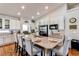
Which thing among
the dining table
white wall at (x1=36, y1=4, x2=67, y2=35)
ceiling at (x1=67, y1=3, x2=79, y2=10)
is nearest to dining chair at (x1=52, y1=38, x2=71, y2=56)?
the dining table

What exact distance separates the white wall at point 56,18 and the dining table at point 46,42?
0.29 m

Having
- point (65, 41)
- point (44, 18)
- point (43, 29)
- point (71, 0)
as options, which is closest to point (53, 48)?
point (65, 41)

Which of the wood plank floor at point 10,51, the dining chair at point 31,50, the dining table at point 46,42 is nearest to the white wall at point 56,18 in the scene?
the dining table at point 46,42

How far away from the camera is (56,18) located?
2.33 metres

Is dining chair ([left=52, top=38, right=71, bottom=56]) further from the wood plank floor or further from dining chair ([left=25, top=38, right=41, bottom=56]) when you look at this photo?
dining chair ([left=25, top=38, right=41, bottom=56])

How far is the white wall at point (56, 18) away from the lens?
231 cm

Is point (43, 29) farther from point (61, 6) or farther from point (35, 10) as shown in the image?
point (61, 6)

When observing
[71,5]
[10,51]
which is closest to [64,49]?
[71,5]

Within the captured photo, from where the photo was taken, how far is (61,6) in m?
2.34

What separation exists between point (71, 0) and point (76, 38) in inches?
30.8

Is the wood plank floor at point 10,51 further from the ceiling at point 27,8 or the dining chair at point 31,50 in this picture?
the ceiling at point 27,8

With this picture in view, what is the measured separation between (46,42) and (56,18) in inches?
20.8

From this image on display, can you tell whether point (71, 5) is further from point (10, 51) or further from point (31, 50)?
point (10, 51)

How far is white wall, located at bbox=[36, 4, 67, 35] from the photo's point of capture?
231cm
